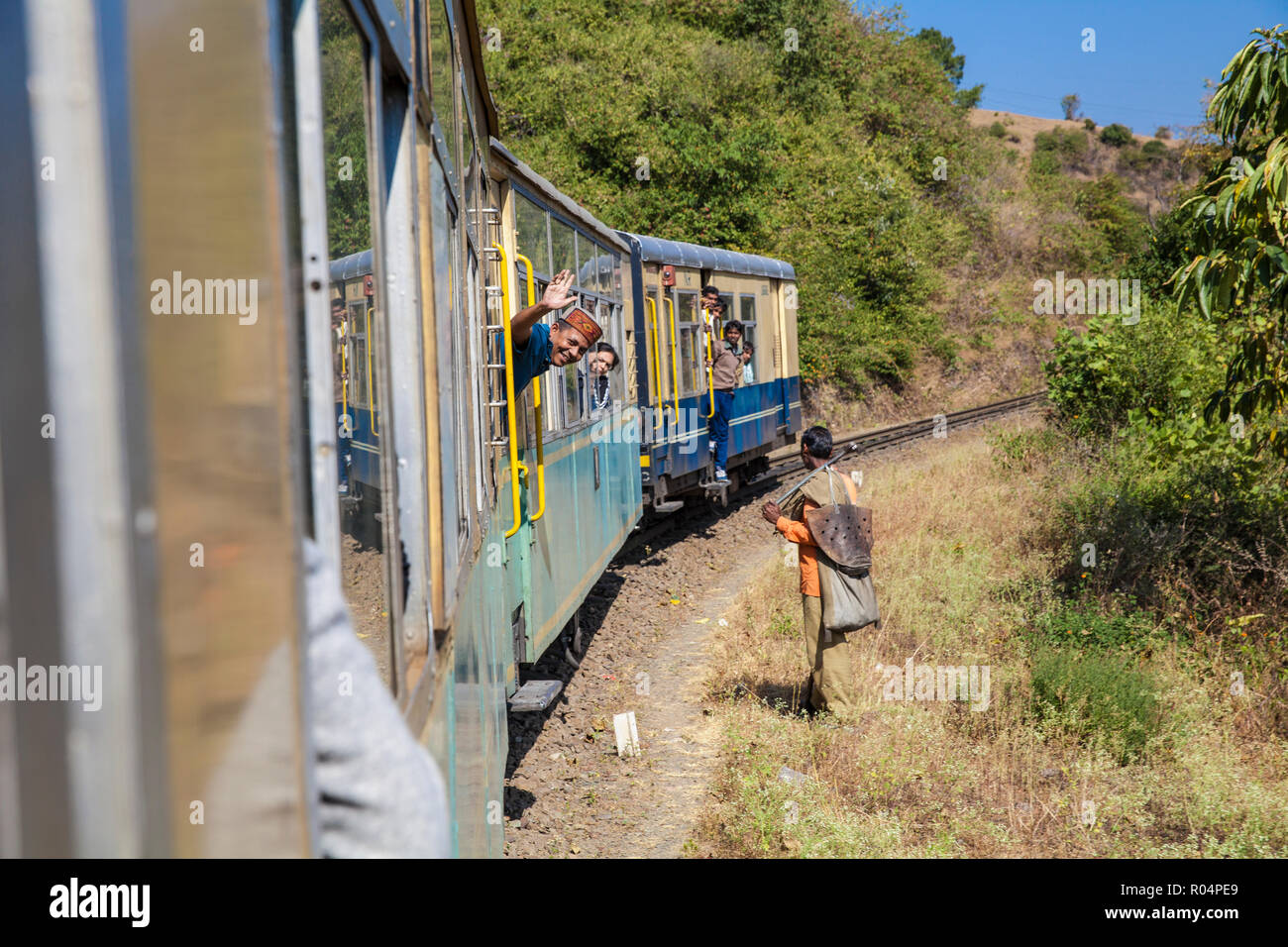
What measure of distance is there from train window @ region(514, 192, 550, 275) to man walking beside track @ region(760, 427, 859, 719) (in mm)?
1917

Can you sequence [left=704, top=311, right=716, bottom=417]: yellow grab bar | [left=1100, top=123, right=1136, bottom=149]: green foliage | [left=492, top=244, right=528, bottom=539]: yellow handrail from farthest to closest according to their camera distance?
[left=1100, top=123, right=1136, bottom=149]: green foliage < [left=704, top=311, right=716, bottom=417]: yellow grab bar < [left=492, top=244, right=528, bottom=539]: yellow handrail

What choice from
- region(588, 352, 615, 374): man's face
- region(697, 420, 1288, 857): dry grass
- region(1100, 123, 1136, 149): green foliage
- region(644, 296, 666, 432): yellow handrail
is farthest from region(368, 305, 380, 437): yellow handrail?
region(1100, 123, 1136, 149): green foliage

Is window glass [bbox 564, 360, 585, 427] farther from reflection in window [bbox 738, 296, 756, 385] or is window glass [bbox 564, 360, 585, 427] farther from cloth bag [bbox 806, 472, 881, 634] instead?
reflection in window [bbox 738, 296, 756, 385]

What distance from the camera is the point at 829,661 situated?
22.3 ft

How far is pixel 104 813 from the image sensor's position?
2.83ft

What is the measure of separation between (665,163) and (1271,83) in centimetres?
2021

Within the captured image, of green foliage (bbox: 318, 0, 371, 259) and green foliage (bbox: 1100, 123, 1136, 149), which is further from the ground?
green foliage (bbox: 1100, 123, 1136, 149)

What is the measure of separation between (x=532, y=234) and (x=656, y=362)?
5630mm

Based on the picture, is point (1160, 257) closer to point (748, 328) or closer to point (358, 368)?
point (748, 328)

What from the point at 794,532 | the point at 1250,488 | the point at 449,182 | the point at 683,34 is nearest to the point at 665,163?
the point at 683,34

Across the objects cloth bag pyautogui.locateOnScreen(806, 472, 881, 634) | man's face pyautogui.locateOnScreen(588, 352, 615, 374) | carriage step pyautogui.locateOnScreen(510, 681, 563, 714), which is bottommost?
carriage step pyautogui.locateOnScreen(510, 681, 563, 714)

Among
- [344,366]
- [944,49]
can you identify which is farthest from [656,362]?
[944,49]

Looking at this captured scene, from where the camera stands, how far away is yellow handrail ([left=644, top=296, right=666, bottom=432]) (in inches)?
468

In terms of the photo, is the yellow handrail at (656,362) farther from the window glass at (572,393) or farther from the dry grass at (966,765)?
A: the window glass at (572,393)
